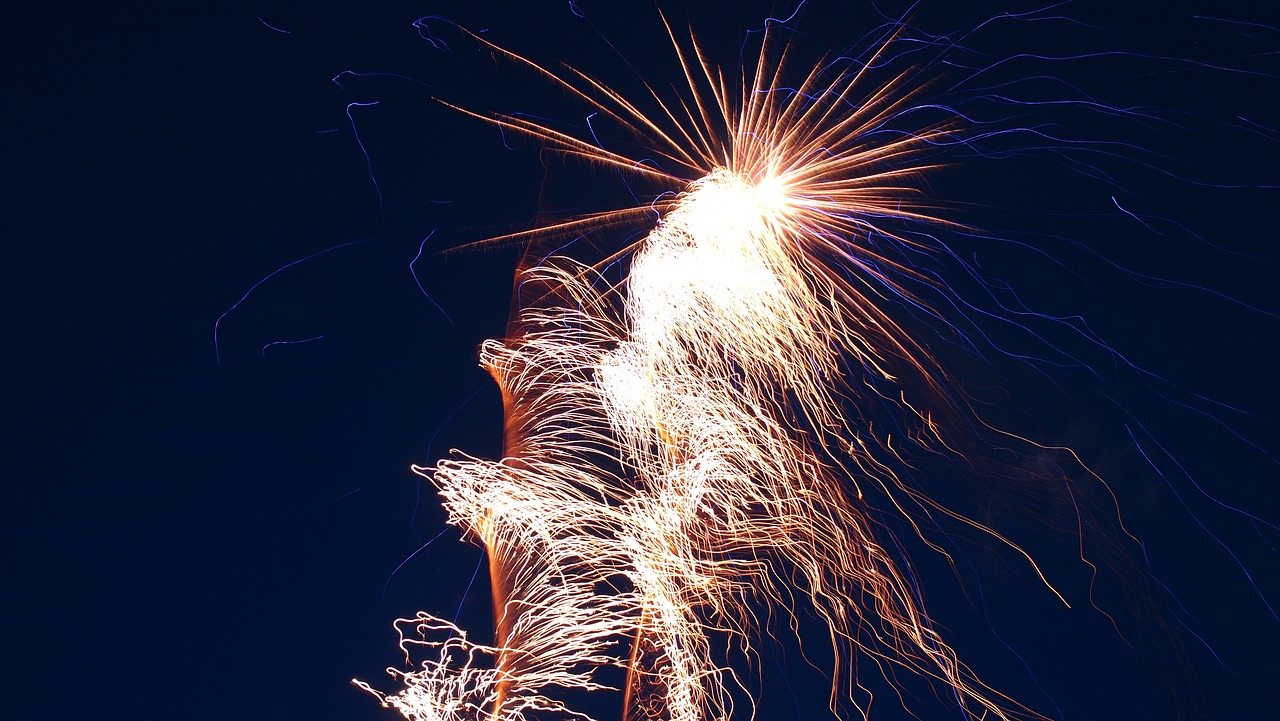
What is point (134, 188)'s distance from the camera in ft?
9.39

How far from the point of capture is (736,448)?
2.79 m

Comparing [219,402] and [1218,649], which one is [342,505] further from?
[1218,649]

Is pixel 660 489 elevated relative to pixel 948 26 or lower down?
lower down

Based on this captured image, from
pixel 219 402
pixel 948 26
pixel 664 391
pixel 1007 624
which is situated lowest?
pixel 1007 624

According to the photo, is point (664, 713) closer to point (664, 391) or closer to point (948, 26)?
point (664, 391)

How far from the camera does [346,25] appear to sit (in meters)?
2.87

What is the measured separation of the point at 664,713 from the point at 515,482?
1075mm

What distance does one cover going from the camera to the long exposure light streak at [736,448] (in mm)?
2752

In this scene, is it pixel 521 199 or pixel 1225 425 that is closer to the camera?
pixel 1225 425

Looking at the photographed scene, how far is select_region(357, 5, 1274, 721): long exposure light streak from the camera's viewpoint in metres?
2.75

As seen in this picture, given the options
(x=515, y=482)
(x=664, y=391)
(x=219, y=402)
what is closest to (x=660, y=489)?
A: (x=664, y=391)

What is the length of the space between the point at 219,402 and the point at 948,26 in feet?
10.7

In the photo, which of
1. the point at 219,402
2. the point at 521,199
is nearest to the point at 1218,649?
the point at 521,199

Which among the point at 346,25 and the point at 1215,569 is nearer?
the point at 1215,569
